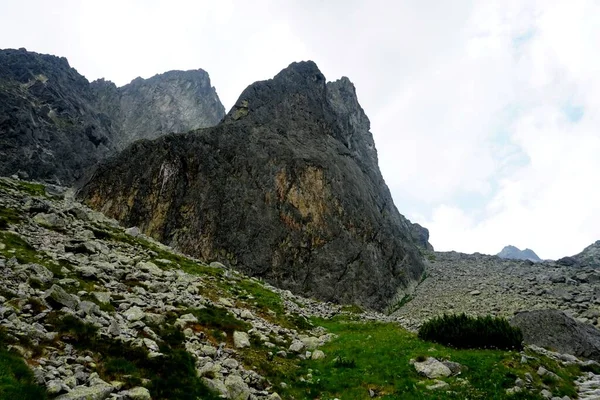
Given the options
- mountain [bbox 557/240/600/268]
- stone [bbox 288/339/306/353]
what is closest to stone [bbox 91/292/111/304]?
stone [bbox 288/339/306/353]

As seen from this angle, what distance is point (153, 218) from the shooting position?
69688mm

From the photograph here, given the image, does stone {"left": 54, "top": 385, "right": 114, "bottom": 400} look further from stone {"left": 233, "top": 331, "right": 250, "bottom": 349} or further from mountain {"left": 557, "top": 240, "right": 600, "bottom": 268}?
mountain {"left": 557, "top": 240, "right": 600, "bottom": 268}

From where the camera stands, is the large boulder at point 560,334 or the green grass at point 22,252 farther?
the large boulder at point 560,334

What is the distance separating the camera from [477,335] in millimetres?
Result: 25984

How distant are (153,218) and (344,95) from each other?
339ft

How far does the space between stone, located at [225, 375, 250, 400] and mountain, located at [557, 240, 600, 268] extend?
117 meters

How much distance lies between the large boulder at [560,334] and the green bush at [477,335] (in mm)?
8473

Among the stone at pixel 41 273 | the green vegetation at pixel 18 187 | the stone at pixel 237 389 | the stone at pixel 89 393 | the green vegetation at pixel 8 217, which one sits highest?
the green vegetation at pixel 18 187

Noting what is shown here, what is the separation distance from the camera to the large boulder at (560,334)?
3177 cm

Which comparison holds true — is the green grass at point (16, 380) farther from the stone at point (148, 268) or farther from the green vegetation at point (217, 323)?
the stone at point (148, 268)

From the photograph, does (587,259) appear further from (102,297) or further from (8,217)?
(8,217)

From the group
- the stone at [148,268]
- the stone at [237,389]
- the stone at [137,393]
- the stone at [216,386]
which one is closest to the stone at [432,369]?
the stone at [237,389]

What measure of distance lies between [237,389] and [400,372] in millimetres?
9234

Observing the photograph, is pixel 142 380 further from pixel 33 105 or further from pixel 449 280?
pixel 33 105
